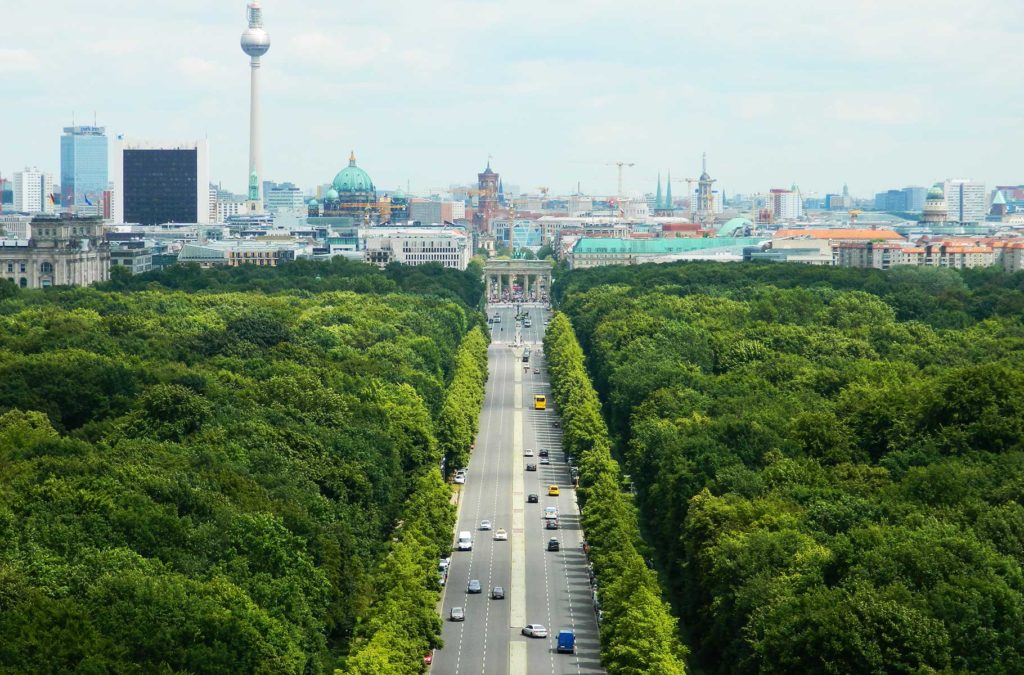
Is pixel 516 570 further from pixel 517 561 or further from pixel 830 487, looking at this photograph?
pixel 830 487

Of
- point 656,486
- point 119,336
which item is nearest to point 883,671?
point 656,486

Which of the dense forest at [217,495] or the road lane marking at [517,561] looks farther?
the road lane marking at [517,561]

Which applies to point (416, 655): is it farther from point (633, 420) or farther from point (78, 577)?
point (633, 420)

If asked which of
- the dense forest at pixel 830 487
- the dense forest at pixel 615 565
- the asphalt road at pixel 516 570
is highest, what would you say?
the dense forest at pixel 830 487

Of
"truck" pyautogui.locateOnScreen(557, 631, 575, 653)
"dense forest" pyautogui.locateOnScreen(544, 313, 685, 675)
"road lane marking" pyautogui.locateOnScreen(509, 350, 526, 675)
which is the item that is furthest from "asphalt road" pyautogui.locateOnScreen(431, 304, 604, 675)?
"dense forest" pyautogui.locateOnScreen(544, 313, 685, 675)

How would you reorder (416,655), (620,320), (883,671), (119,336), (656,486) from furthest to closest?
(620,320) < (119,336) < (656,486) < (416,655) < (883,671)

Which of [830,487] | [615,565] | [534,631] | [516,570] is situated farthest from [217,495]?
[830,487]

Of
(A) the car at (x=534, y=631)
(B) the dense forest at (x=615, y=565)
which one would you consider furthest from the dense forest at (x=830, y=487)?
(A) the car at (x=534, y=631)

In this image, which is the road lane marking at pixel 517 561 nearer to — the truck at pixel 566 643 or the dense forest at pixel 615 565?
the truck at pixel 566 643
